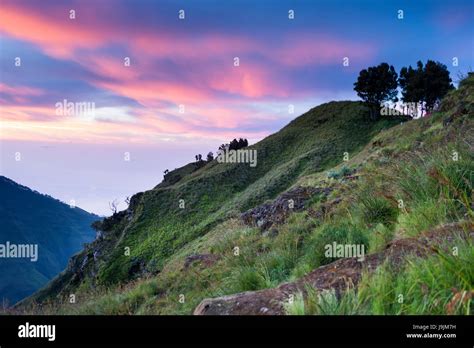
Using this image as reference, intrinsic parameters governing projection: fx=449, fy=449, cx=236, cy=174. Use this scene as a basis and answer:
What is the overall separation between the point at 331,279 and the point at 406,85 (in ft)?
218

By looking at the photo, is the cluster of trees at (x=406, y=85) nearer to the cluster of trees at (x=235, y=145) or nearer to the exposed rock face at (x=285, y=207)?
the cluster of trees at (x=235, y=145)

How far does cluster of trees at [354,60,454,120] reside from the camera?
6144cm

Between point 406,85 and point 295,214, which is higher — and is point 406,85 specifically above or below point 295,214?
above

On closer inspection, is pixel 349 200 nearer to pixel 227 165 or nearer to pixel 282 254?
pixel 282 254

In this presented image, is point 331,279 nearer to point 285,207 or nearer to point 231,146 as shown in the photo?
point 285,207

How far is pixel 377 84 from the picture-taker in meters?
68.1

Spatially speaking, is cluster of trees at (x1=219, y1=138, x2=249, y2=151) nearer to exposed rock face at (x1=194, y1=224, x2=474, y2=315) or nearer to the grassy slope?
the grassy slope

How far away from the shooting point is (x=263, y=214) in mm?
22875

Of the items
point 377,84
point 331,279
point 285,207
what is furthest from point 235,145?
point 331,279

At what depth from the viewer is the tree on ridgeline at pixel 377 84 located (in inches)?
2645

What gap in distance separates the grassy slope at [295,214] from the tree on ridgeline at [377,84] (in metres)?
4.02

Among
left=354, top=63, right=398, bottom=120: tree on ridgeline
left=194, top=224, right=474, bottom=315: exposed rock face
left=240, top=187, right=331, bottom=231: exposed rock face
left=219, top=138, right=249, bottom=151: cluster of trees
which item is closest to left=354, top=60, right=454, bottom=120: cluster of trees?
left=354, top=63, right=398, bottom=120: tree on ridgeline

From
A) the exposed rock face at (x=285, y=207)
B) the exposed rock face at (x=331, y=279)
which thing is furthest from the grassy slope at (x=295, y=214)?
the exposed rock face at (x=285, y=207)
